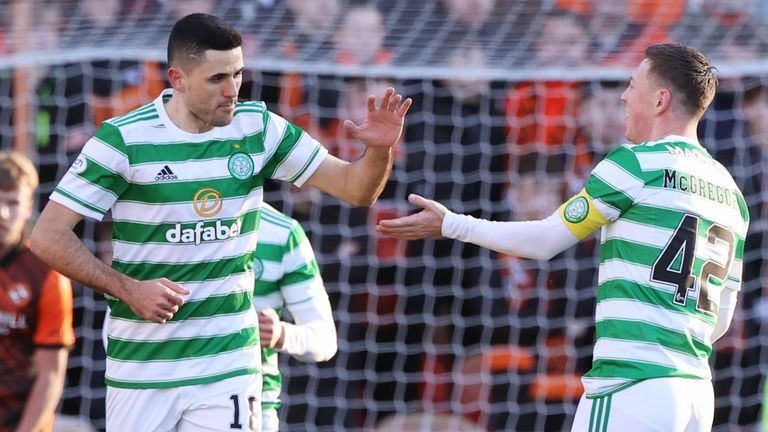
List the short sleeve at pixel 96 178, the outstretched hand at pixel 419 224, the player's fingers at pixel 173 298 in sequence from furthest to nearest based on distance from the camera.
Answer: the outstretched hand at pixel 419 224, the short sleeve at pixel 96 178, the player's fingers at pixel 173 298

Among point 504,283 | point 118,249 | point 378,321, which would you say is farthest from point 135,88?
point 118,249

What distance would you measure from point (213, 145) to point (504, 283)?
3.57 meters

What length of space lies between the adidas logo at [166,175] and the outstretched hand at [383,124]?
598 mm

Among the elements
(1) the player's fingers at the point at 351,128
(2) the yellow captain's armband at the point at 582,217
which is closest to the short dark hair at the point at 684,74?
(2) the yellow captain's armband at the point at 582,217

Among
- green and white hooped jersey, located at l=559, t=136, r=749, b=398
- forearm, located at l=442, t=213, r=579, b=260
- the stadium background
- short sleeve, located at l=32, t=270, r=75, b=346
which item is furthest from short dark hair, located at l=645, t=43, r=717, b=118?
the stadium background

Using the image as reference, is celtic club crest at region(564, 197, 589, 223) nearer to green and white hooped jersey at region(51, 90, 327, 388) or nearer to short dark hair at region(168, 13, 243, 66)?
green and white hooped jersey at region(51, 90, 327, 388)

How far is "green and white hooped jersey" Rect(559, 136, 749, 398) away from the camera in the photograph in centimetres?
403

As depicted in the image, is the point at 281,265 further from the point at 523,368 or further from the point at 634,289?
the point at 523,368

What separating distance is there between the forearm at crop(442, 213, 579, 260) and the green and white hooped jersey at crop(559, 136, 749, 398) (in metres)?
0.05

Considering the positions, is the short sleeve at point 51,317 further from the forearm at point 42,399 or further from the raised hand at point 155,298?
the raised hand at point 155,298

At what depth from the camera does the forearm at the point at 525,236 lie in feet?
13.4

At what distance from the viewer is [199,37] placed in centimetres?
419

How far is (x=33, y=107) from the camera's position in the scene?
7273mm

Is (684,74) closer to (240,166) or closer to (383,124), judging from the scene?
(383,124)
